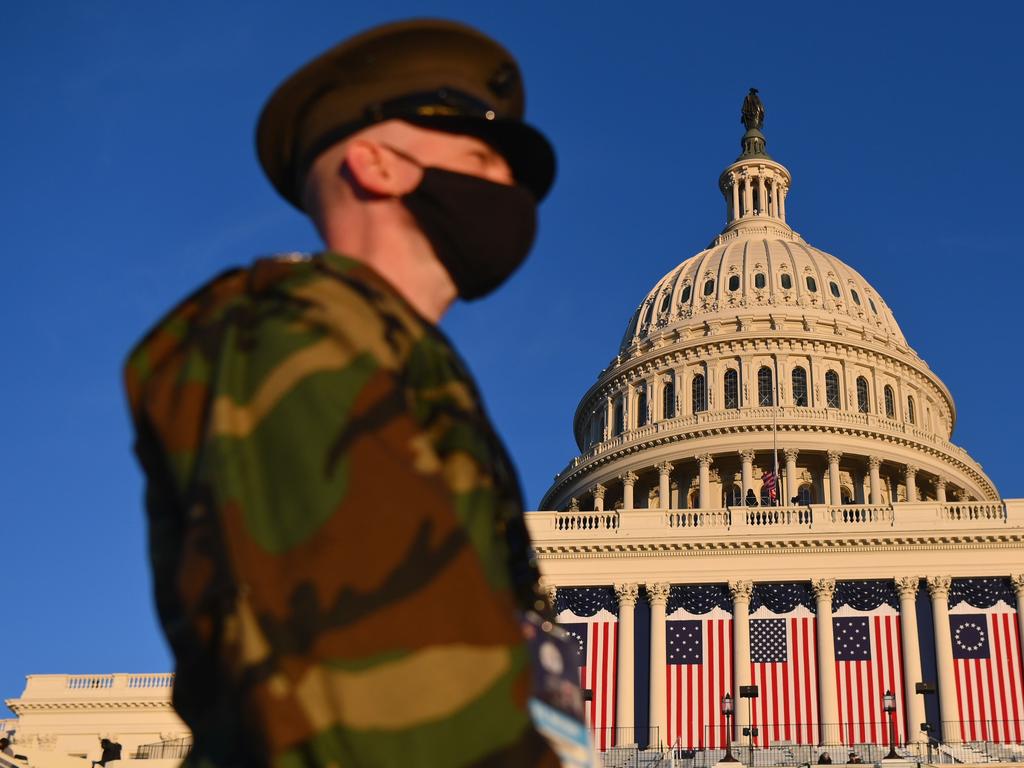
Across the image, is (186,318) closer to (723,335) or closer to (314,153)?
(314,153)

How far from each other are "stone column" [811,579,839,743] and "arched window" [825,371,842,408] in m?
24.3

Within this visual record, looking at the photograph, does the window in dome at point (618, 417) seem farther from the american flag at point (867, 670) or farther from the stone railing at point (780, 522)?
the american flag at point (867, 670)

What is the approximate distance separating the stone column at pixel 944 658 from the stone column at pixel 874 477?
1795 centimetres

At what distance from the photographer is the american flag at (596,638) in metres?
43.6

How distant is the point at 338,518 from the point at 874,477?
63.4 metres

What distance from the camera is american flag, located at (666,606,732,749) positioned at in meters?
42.7

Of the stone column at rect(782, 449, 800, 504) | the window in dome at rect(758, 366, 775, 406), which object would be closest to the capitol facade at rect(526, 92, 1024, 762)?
the stone column at rect(782, 449, 800, 504)

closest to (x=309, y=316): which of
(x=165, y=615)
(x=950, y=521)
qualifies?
(x=165, y=615)

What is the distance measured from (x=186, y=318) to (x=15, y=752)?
35.4 m

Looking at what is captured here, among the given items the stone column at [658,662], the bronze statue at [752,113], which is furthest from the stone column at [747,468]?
the bronze statue at [752,113]

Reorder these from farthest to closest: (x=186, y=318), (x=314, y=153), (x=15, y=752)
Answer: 1. (x=15, y=752)
2. (x=314, y=153)
3. (x=186, y=318)

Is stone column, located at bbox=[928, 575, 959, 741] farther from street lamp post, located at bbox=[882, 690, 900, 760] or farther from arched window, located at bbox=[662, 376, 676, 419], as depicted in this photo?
arched window, located at bbox=[662, 376, 676, 419]

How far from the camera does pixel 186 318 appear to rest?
232 cm

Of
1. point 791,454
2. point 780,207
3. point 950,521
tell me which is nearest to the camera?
point 950,521
